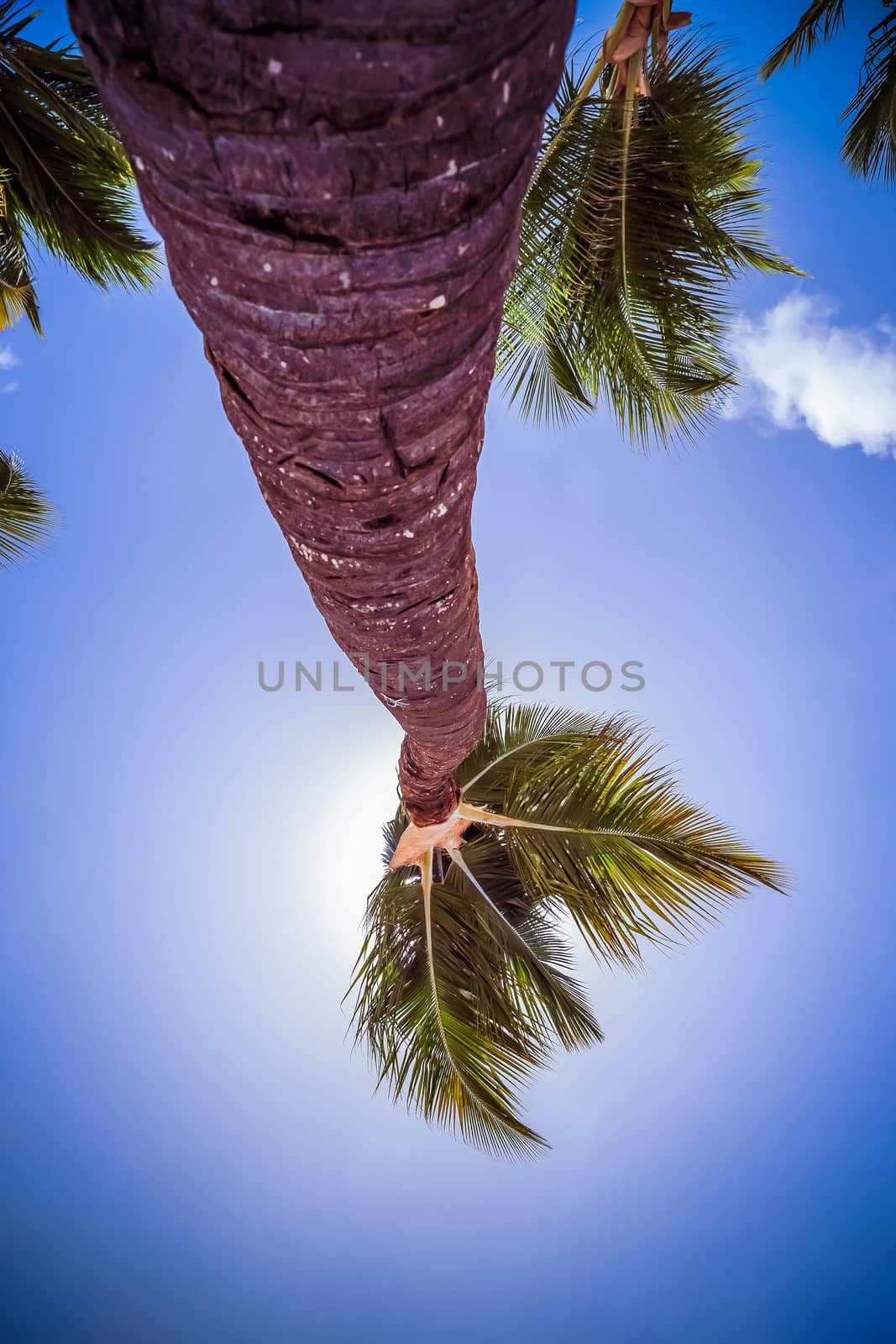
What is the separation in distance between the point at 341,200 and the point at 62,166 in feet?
13.2

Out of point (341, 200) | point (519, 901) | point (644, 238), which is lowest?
point (519, 901)

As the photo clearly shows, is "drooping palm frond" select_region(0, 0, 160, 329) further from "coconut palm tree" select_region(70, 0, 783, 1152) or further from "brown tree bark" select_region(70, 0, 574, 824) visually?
"brown tree bark" select_region(70, 0, 574, 824)

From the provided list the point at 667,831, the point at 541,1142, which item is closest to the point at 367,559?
the point at 667,831

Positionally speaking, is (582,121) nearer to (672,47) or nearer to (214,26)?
(672,47)

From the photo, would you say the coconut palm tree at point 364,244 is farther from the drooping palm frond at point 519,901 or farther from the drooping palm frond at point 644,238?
the drooping palm frond at point 519,901

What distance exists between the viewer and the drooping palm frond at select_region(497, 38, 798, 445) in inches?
121

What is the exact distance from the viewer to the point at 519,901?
469 centimetres

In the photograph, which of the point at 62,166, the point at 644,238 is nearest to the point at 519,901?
the point at 644,238

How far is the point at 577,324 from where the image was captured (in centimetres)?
374

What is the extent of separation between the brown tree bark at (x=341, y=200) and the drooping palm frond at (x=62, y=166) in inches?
136

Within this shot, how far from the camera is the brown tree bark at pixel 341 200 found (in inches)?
19.6

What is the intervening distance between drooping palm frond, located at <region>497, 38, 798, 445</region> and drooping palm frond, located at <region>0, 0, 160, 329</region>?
7.00ft

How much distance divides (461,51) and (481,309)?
28 centimetres

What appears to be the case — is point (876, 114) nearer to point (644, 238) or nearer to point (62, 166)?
point (644, 238)
